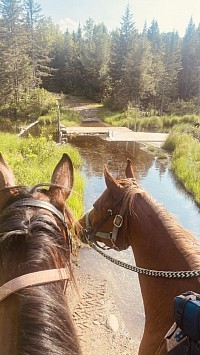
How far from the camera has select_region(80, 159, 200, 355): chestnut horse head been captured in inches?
107

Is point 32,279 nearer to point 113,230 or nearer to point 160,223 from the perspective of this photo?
point 160,223

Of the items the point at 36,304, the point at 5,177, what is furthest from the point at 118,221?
the point at 36,304

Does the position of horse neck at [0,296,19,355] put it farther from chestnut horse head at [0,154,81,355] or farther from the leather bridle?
the leather bridle

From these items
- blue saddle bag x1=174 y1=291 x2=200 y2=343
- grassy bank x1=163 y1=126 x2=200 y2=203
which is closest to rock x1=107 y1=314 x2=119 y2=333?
blue saddle bag x1=174 y1=291 x2=200 y2=343

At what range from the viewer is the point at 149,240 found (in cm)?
303

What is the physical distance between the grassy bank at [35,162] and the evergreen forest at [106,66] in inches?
944

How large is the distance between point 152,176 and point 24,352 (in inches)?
565

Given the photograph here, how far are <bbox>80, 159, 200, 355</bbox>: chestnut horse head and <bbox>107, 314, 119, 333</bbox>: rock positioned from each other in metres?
2.18

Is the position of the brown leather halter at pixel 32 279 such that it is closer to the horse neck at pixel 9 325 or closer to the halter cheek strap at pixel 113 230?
the horse neck at pixel 9 325

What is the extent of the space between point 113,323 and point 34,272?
180 inches

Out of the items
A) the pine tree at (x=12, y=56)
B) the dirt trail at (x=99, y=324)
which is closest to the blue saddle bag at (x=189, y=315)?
the dirt trail at (x=99, y=324)

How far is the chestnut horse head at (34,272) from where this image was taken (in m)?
0.96

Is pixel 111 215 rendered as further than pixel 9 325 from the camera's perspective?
Yes

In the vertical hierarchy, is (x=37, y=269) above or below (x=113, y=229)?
above
